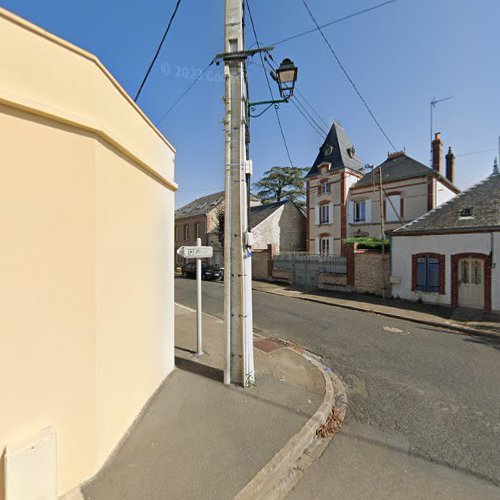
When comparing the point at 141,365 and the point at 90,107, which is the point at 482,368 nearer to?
the point at 141,365

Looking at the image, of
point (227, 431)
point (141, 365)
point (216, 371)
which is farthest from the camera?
point (216, 371)

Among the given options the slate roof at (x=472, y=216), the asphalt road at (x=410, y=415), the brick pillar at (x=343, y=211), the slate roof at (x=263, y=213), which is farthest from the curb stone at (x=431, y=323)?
the slate roof at (x=263, y=213)

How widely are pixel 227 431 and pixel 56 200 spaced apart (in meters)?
3.11

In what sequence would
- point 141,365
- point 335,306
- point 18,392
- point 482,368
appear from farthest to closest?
1. point 335,306
2. point 482,368
3. point 141,365
4. point 18,392


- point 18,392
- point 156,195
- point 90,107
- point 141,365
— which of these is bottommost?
point 141,365

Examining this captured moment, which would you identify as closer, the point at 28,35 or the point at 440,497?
the point at 28,35

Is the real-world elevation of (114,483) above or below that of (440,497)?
above

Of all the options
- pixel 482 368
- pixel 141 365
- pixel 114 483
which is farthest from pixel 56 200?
pixel 482 368

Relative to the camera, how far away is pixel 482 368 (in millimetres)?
5551

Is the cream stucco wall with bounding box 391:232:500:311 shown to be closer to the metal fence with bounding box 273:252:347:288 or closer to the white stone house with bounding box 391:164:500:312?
the white stone house with bounding box 391:164:500:312

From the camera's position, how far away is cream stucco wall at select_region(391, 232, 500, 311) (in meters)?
10.4

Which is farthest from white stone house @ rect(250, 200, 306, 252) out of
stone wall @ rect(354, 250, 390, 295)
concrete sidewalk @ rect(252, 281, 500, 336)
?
stone wall @ rect(354, 250, 390, 295)

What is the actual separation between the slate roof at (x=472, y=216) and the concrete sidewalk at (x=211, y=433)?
984 cm

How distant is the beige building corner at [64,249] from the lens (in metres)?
2.12
